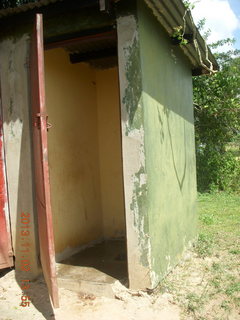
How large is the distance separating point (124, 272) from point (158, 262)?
0.51 meters

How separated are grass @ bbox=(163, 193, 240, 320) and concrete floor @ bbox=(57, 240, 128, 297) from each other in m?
0.64

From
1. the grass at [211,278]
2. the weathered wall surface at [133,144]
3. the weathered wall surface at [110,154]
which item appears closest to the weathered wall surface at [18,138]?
the weathered wall surface at [133,144]

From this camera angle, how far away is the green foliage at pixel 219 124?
9.87 meters

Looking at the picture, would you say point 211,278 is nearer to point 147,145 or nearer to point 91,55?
point 147,145

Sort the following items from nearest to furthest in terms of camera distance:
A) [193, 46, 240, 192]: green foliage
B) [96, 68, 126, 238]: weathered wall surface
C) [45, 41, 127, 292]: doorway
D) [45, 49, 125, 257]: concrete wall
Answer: [45, 41, 127, 292]: doorway, [45, 49, 125, 257]: concrete wall, [96, 68, 126, 238]: weathered wall surface, [193, 46, 240, 192]: green foliage

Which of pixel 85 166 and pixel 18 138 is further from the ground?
pixel 18 138

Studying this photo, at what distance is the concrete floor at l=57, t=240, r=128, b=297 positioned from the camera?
383cm

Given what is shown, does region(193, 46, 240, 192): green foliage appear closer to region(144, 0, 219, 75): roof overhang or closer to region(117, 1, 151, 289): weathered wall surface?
region(144, 0, 219, 75): roof overhang

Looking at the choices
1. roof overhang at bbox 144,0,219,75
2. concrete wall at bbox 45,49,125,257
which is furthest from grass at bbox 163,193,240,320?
roof overhang at bbox 144,0,219,75

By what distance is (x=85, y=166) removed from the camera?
5.79 m

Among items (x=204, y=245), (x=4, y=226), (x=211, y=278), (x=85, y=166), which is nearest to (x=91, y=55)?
(x=85, y=166)

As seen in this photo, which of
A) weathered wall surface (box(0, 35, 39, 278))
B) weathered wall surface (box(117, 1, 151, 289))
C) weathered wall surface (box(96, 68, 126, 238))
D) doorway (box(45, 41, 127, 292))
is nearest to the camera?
weathered wall surface (box(117, 1, 151, 289))

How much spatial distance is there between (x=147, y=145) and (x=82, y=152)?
2216 mm

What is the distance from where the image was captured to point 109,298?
146 inches
